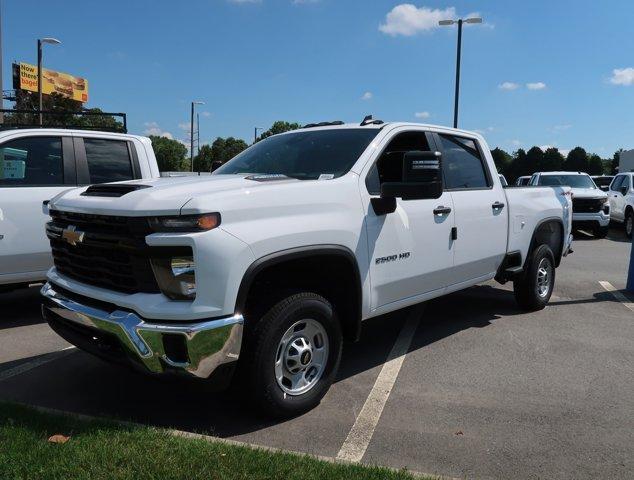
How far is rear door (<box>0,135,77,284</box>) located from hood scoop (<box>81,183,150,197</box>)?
234 cm

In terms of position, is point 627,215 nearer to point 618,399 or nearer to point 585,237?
point 585,237

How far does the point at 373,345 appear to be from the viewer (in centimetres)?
536

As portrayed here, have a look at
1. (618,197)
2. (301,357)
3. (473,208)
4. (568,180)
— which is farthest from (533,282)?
(618,197)

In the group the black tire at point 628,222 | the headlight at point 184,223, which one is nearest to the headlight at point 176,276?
the headlight at point 184,223

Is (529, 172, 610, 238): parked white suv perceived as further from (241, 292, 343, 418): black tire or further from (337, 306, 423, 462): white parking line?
(241, 292, 343, 418): black tire

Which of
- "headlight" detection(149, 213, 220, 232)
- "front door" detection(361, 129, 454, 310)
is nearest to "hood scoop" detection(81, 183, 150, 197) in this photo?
"headlight" detection(149, 213, 220, 232)

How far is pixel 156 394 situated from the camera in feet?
13.4

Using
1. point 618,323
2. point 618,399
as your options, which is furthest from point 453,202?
point 618,323

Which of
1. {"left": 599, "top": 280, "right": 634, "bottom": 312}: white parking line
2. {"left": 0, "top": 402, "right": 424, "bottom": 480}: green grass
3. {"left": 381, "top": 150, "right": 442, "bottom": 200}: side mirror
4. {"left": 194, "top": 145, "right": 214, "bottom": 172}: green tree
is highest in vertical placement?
{"left": 194, "top": 145, "right": 214, "bottom": 172}: green tree

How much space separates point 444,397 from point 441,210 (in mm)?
1505

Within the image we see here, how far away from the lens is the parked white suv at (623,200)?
1584cm

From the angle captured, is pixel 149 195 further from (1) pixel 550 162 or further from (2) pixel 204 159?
(2) pixel 204 159

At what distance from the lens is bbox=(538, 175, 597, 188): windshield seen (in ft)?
54.8

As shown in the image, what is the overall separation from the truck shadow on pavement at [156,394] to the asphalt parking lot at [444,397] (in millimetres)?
13
